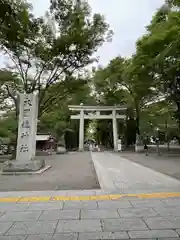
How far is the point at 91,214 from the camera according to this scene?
15.0 feet

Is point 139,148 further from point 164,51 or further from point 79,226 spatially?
point 79,226

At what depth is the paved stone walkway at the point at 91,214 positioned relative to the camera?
3.63 meters

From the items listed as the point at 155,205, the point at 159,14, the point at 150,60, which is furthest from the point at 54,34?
the point at 155,205

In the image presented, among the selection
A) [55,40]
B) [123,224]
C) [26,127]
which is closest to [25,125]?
[26,127]

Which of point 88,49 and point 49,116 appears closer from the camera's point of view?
point 88,49

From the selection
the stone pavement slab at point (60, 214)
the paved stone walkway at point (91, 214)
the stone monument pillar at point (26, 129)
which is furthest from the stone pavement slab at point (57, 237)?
the stone monument pillar at point (26, 129)

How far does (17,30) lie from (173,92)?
13.9 metres

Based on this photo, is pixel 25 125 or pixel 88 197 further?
pixel 25 125

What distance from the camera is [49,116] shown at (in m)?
32.8

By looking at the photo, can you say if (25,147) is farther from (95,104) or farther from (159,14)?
(95,104)

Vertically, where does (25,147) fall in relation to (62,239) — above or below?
above

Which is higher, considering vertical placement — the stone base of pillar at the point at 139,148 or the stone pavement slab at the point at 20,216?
the stone base of pillar at the point at 139,148

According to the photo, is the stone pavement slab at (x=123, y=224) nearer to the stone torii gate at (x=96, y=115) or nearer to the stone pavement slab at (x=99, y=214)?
the stone pavement slab at (x=99, y=214)

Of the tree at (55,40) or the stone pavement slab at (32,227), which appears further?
the tree at (55,40)
